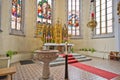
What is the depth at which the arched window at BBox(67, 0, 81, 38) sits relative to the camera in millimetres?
12023

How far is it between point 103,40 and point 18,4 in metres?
6.88

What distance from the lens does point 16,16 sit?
9203mm

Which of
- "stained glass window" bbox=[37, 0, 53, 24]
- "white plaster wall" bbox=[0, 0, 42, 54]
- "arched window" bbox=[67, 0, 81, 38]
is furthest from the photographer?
"arched window" bbox=[67, 0, 81, 38]

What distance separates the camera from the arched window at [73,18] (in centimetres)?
1202

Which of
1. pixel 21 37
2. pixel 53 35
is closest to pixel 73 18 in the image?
pixel 53 35

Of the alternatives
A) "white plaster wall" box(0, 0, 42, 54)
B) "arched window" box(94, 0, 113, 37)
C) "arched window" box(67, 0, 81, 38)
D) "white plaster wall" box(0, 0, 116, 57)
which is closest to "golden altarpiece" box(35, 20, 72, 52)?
"white plaster wall" box(0, 0, 42, 54)

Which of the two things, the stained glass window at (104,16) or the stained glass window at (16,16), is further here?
the stained glass window at (104,16)

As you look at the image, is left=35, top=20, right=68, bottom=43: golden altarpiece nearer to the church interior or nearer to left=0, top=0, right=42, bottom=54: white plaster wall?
the church interior

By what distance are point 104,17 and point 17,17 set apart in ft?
21.8

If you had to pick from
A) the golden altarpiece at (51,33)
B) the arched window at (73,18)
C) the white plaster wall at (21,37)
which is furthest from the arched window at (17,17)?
the arched window at (73,18)

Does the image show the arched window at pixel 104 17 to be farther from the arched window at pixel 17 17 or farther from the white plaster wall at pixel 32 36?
the arched window at pixel 17 17

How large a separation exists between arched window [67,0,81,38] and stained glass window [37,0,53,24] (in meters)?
1.81

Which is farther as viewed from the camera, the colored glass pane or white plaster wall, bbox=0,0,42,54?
the colored glass pane

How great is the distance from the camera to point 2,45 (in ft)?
23.5
